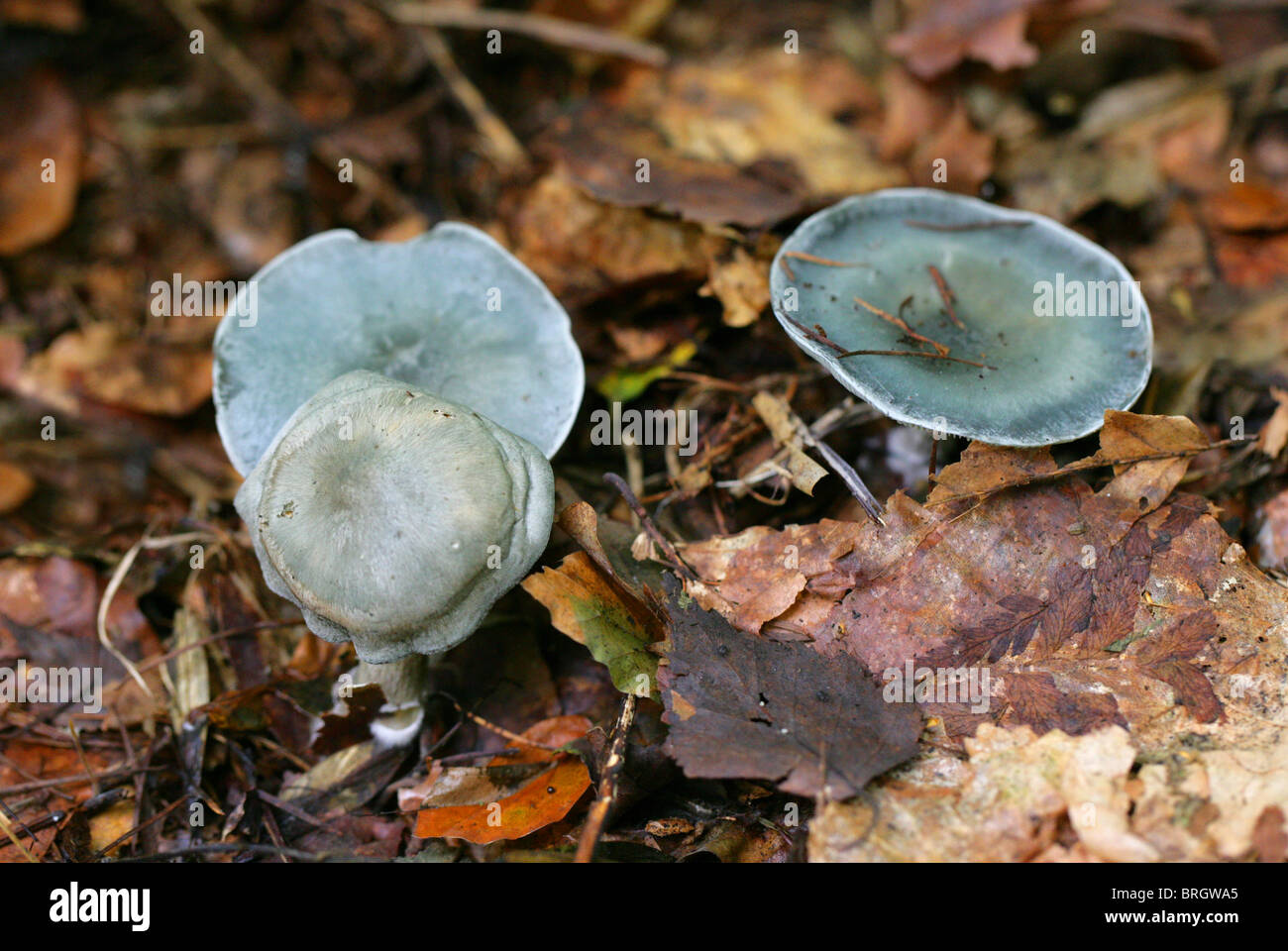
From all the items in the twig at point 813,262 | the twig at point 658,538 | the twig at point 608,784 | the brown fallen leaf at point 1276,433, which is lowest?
the twig at point 608,784

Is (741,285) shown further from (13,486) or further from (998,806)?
(13,486)

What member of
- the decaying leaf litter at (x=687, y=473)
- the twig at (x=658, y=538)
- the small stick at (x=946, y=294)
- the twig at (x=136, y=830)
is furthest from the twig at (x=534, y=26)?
the twig at (x=136, y=830)

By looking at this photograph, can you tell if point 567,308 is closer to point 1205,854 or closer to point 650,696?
point 650,696

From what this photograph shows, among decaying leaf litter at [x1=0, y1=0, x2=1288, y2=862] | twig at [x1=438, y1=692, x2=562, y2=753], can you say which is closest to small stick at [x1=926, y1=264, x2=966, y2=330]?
decaying leaf litter at [x1=0, y1=0, x2=1288, y2=862]

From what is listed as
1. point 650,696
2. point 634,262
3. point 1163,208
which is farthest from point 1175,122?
point 650,696

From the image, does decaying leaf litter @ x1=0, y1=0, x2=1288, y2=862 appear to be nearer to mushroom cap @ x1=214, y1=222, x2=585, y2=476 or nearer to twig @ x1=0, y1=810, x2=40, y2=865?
twig @ x1=0, y1=810, x2=40, y2=865

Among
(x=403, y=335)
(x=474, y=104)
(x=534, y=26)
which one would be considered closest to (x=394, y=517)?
(x=403, y=335)

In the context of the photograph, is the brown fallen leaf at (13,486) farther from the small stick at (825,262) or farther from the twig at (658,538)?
the small stick at (825,262)
